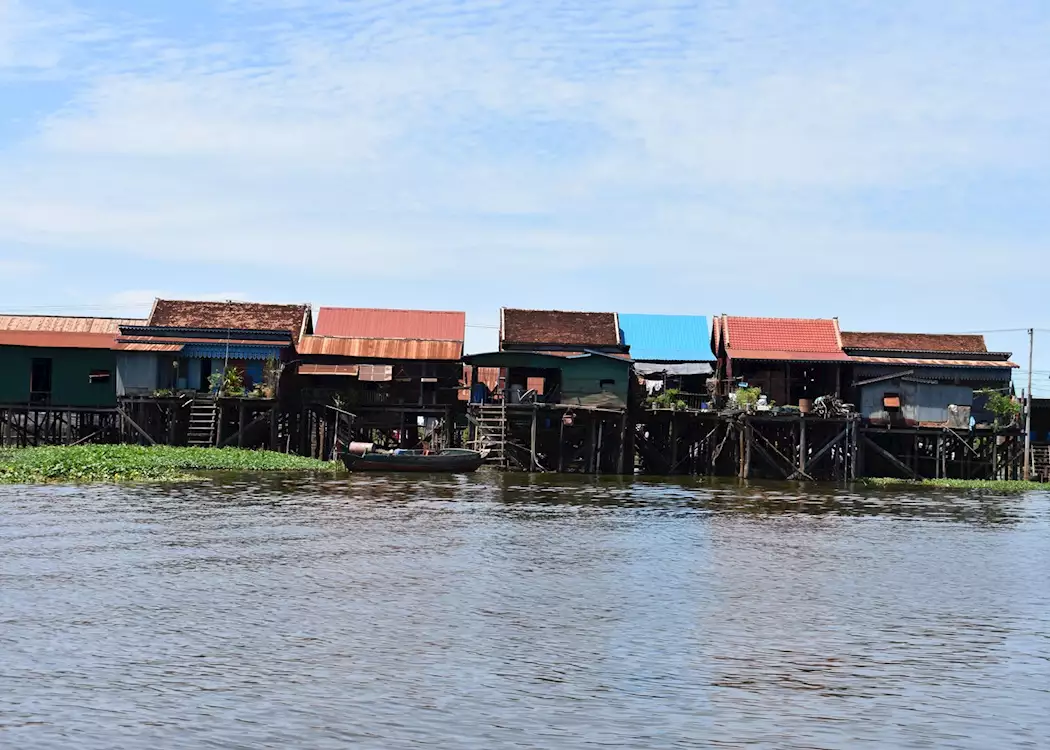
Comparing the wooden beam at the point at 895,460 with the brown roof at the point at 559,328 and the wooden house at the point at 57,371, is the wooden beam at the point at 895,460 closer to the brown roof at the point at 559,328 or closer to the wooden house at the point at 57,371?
the brown roof at the point at 559,328

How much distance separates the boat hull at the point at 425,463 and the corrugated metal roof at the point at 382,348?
7.48 meters

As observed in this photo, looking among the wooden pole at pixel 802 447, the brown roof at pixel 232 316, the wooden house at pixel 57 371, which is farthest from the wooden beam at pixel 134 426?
the wooden pole at pixel 802 447

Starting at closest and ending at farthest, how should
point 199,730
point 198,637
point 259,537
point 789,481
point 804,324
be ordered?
point 199,730 → point 198,637 → point 259,537 → point 789,481 → point 804,324

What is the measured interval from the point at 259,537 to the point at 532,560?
19.0 feet

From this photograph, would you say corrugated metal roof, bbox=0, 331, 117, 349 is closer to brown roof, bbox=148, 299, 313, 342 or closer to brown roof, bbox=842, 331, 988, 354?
brown roof, bbox=148, 299, 313, 342

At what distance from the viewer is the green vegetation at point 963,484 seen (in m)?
46.9

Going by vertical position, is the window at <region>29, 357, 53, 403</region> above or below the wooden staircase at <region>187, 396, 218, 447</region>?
above

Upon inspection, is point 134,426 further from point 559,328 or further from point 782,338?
point 782,338

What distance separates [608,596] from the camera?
18.6 metres

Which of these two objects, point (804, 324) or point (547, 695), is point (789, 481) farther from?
point (547, 695)

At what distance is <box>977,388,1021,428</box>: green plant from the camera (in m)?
49.7

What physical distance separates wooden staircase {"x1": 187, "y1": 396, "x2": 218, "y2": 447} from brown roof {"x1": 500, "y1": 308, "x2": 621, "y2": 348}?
12.9 metres

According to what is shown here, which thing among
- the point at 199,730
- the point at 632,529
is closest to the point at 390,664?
the point at 199,730

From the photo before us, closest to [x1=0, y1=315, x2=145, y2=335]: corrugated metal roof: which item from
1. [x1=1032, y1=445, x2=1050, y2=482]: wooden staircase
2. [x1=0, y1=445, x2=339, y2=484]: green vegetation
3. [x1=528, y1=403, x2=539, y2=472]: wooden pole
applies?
[x1=0, y1=445, x2=339, y2=484]: green vegetation
